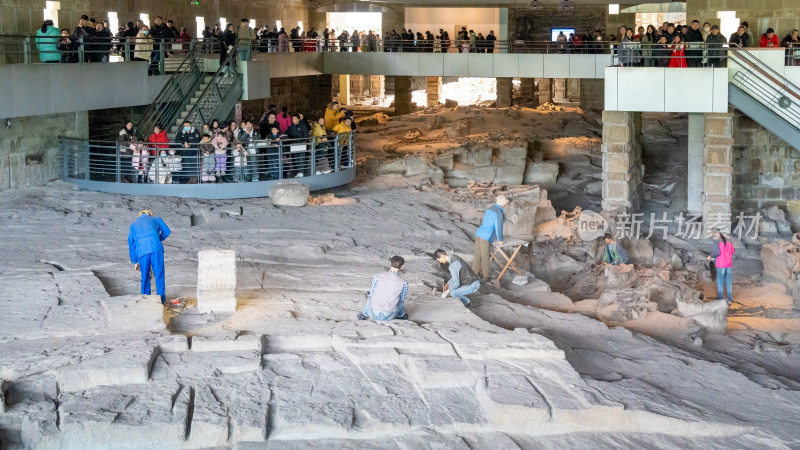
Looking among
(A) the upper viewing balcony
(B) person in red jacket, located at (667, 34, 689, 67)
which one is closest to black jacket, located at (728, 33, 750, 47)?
(B) person in red jacket, located at (667, 34, 689, 67)

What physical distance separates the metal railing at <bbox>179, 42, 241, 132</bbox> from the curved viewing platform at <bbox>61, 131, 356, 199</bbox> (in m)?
2.14

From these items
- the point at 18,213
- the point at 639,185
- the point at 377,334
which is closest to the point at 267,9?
the point at 639,185

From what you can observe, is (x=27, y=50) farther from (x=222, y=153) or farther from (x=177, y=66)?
(x=177, y=66)

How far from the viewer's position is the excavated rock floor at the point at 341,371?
9875mm

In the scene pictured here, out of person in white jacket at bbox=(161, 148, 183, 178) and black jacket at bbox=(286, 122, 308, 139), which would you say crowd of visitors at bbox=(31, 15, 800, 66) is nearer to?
person in white jacket at bbox=(161, 148, 183, 178)

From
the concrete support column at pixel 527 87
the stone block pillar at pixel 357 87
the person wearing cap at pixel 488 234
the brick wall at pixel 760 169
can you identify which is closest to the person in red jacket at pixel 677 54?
the brick wall at pixel 760 169

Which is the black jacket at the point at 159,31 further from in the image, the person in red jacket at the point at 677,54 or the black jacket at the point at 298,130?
the person in red jacket at the point at 677,54

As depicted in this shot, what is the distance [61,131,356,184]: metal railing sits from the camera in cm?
2017

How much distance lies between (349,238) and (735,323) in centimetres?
638

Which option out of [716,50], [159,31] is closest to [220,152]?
[159,31]

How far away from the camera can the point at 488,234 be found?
1562cm

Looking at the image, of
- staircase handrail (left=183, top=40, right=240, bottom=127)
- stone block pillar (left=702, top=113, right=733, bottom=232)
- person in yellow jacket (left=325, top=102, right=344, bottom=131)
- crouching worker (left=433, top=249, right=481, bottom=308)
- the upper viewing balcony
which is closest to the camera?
crouching worker (left=433, top=249, right=481, bottom=308)

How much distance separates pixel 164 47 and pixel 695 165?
42.2ft

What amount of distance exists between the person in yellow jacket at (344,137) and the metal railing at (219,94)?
8.60ft
